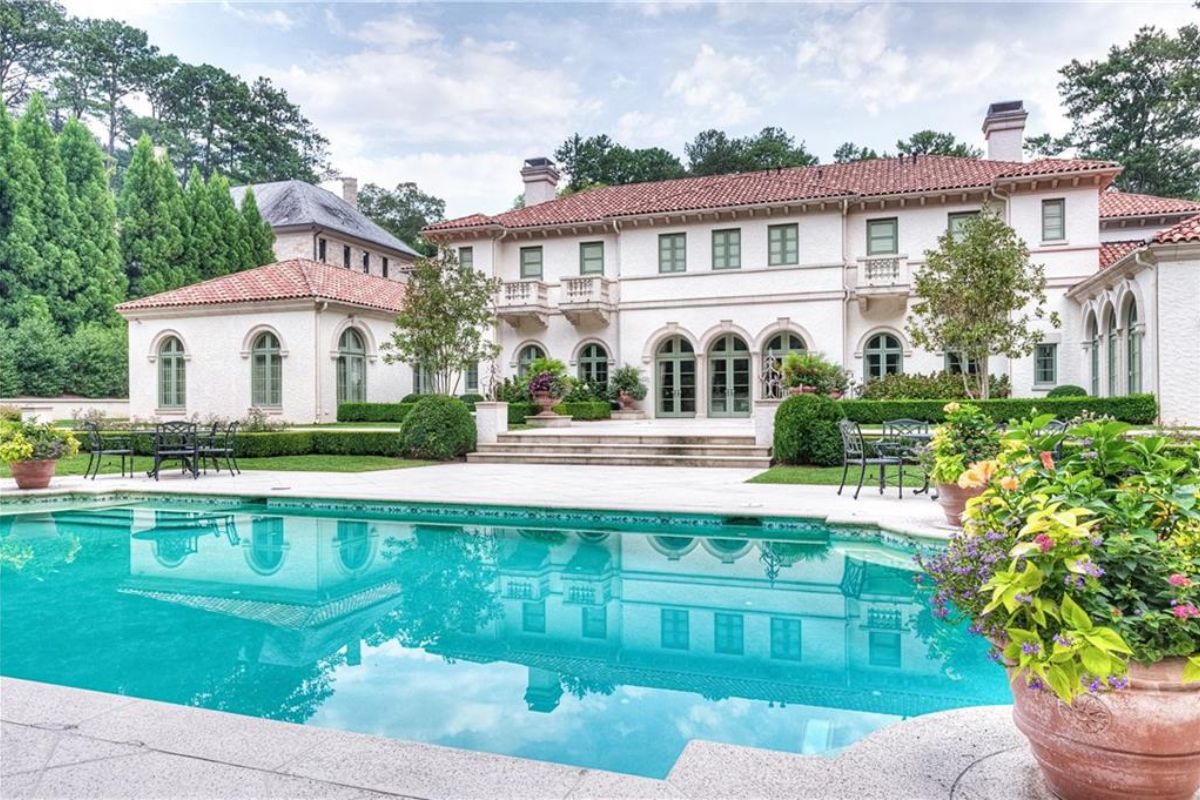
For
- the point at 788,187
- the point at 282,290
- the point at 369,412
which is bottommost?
the point at 369,412

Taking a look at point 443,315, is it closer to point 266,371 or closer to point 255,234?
point 266,371

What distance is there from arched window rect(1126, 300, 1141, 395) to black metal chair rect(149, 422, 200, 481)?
65.2 ft

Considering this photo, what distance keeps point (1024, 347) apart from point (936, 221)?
6995 millimetres

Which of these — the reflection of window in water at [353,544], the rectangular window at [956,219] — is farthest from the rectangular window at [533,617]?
the rectangular window at [956,219]

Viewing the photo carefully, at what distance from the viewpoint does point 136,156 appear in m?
33.7

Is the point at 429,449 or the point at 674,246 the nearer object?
the point at 429,449

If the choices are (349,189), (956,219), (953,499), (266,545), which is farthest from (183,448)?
(349,189)

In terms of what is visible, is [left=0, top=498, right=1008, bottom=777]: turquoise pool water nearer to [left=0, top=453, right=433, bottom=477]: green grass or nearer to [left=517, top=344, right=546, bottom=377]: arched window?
[left=0, top=453, right=433, bottom=477]: green grass

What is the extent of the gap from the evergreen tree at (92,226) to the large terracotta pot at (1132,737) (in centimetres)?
3620

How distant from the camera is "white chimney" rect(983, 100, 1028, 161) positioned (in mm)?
25672

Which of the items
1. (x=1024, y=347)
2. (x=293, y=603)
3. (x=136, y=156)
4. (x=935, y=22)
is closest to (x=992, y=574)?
(x=293, y=603)

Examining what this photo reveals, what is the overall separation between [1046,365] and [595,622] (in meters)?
20.9

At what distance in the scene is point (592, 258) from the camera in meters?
26.6

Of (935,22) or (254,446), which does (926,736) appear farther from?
(935,22)
